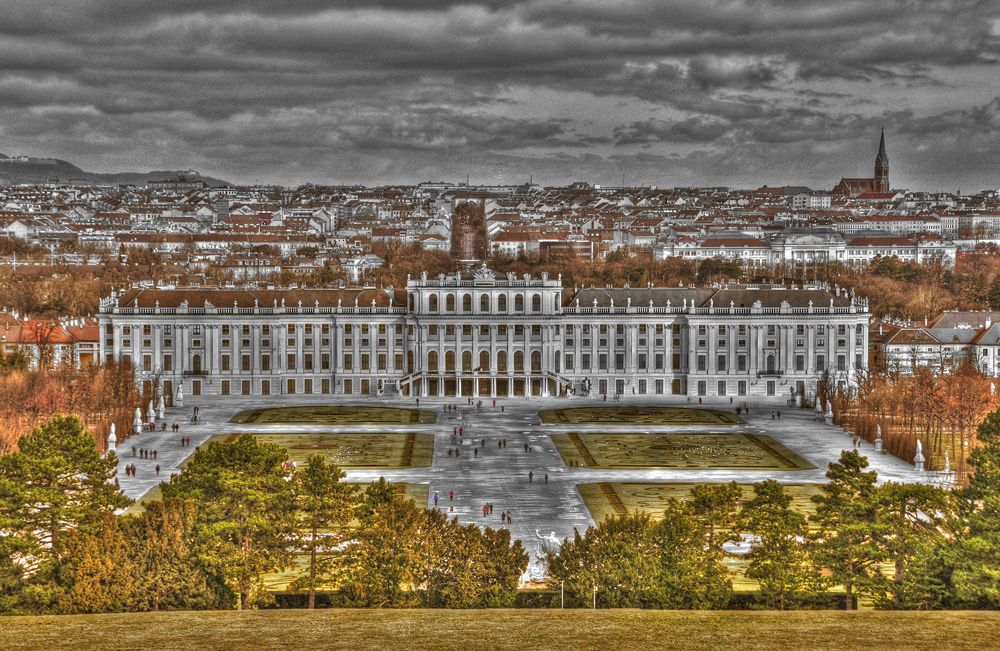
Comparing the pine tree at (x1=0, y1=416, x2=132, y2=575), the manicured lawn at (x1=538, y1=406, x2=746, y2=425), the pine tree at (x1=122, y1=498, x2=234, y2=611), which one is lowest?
the manicured lawn at (x1=538, y1=406, x2=746, y2=425)

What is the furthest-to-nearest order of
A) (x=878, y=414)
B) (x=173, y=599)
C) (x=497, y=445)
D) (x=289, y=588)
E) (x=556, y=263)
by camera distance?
(x=556, y=263) → (x=878, y=414) → (x=497, y=445) → (x=289, y=588) → (x=173, y=599)

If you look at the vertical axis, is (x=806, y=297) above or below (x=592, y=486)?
above

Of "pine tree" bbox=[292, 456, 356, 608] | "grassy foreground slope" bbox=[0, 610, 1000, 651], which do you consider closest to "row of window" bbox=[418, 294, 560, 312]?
"pine tree" bbox=[292, 456, 356, 608]

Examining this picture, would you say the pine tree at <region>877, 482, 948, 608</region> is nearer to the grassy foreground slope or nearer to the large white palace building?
the grassy foreground slope

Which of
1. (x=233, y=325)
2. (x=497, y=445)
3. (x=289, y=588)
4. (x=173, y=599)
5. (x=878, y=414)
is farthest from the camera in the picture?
(x=233, y=325)

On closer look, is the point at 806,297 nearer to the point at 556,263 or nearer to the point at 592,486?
the point at 592,486

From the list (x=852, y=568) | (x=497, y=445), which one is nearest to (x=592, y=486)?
(x=497, y=445)

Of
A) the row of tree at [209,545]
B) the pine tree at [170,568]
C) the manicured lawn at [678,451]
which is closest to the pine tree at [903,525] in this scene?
the row of tree at [209,545]
